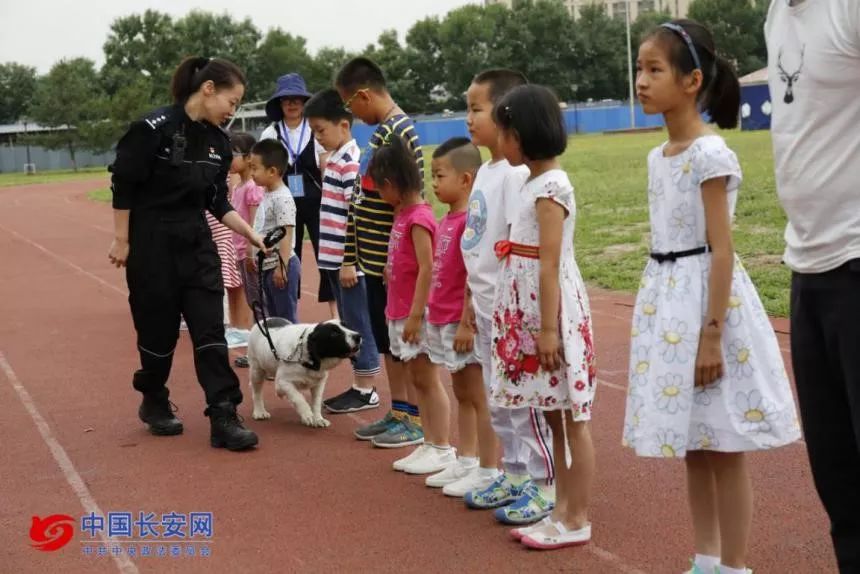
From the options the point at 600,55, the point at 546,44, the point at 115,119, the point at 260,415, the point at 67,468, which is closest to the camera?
the point at 67,468

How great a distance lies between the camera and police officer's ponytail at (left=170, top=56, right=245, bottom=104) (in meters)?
6.55

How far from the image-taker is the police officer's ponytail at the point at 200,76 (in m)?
6.55

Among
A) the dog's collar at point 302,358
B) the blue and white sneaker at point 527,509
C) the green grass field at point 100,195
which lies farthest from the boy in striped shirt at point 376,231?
the green grass field at point 100,195

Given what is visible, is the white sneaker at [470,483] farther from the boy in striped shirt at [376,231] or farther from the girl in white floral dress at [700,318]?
the girl in white floral dress at [700,318]

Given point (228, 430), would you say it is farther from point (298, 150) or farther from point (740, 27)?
point (740, 27)

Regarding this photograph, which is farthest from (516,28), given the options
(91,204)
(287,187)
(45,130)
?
(287,187)

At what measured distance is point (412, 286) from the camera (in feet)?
18.5

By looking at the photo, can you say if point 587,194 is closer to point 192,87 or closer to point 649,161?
point 192,87

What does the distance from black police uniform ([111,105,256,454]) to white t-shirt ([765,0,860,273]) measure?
387 cm

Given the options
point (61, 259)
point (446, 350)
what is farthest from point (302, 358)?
point (61, 259)

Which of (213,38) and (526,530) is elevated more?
(213,38)

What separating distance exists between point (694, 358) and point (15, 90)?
95.2 meters

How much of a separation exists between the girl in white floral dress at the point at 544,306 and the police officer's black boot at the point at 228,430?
2.27m

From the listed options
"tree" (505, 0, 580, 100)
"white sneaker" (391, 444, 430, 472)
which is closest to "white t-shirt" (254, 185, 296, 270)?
"white sneaker" (391, 444, 430, 472)
